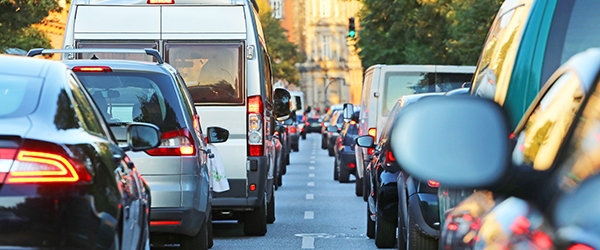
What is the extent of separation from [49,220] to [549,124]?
208cm

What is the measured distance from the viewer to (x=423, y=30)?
46.8 metres

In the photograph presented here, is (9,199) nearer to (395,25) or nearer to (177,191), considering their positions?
(177,191)

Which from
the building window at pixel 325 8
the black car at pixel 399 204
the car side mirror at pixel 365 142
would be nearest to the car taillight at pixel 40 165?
the black car at pixel 399 204

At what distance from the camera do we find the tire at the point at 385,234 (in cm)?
1209

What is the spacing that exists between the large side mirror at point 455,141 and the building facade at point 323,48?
527 ft

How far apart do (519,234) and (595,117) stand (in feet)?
1.02

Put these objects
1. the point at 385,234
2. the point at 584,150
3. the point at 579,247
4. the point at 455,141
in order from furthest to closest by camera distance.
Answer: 1. the point at 385,234
2. the point at 455,141
3. the point at 584,150
4. the point at 579,247

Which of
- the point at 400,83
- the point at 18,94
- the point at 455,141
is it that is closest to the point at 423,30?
the point at 400,83

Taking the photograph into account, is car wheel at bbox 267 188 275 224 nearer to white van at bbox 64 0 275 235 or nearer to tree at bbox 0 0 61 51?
white van at bbox 64 0 275 235

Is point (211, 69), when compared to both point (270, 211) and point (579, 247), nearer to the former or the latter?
point (270, 211)

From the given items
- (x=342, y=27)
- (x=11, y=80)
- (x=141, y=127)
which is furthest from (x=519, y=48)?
(x=342, y=27)

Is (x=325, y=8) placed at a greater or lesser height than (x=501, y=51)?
lesser

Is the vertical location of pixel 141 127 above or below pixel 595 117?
below

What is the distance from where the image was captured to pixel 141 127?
710 cm
